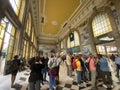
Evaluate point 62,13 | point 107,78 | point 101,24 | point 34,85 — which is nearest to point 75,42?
point 62,13

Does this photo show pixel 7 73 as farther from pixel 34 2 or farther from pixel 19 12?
pixel 34 2

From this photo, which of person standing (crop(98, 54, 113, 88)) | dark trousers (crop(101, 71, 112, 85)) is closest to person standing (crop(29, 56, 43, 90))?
person standing (crop(98, 54, 113, 88))

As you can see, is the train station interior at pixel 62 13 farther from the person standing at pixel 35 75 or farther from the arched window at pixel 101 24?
the person standing at pixel 35 75

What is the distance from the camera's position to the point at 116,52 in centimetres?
544

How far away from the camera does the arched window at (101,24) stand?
6.53m

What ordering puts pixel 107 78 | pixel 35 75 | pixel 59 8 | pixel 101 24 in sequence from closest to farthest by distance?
1. pixel 35 75
2. pixel 107 78
3. pixel 101 24
4. pixel 59 8

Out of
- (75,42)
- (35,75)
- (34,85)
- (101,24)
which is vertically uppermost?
(101,24)

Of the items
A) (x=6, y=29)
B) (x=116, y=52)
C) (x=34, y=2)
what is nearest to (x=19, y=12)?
(x=6, y=29)

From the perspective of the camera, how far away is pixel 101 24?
719cm

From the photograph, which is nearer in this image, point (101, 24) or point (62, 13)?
point (101, 24)

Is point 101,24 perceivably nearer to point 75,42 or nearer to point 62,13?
point 75,42

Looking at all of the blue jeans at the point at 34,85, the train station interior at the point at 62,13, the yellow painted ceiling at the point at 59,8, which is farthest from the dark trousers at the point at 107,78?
the yellow painted ceiling at the point at 59,8

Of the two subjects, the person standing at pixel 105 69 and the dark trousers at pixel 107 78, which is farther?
the dark trousers at pixel 107 78

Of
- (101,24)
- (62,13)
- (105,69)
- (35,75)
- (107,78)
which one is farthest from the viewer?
(62,13)
